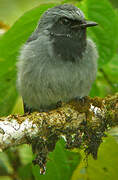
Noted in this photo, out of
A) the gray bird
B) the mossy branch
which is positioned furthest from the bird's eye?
the mossy branch

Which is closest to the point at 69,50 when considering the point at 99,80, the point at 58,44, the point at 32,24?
the point at 58,44

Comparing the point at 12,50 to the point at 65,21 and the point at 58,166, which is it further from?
the point at 58,166

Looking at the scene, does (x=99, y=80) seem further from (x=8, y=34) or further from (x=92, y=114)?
(x=8, y=34)

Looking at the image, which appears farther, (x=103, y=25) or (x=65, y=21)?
(x=65, y=21)

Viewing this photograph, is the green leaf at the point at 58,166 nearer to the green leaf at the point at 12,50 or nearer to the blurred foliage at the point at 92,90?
the blurred foliage at the point at 92,90

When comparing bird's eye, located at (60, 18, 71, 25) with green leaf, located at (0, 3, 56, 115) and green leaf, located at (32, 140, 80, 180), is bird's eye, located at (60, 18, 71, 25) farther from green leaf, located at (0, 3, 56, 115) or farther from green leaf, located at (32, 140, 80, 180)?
green leaf, located at (32, 140, 80, 180)

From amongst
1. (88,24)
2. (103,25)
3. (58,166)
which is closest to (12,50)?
(88,24)

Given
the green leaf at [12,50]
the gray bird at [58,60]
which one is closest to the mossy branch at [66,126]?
the gray bird at [58,60]
